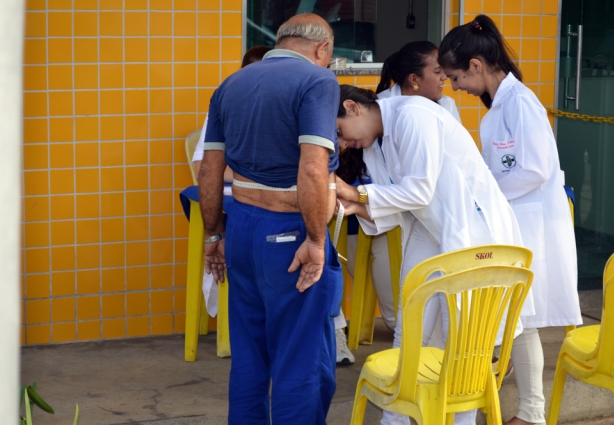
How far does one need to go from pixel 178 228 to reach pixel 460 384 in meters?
2.43

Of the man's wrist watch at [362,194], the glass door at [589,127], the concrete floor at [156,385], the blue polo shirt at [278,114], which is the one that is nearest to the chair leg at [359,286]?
the concrete floor at [156,385]

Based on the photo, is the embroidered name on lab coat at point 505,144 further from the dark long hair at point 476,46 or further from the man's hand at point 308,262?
the man's hand at point 308,262

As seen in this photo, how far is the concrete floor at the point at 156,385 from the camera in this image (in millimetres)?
3699

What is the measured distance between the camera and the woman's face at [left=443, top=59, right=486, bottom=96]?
3.58 m

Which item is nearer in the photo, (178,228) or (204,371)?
(204,371)

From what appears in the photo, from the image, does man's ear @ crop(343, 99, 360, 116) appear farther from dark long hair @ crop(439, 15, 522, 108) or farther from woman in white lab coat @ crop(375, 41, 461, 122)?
woman in white lab coat @ crop(375, 41, 461, 122)

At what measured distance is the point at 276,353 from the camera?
3.08 meters

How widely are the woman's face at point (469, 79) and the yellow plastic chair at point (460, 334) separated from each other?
1.02m

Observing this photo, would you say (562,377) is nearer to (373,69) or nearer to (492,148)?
(492,148)

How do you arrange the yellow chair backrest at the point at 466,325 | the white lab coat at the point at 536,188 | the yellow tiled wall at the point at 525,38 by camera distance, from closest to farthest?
the yellow chair backrest at the point at 466,325 < the white lab coat at the point at 536,188 < the yellow tiled wall at the point at 525,38

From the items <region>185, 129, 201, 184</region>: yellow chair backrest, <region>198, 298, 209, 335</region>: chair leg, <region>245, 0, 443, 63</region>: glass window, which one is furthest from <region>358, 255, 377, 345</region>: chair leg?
<region>245, 0, 443, 63</region>: glass window

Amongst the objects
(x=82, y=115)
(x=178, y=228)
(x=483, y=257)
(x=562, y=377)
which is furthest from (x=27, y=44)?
(x=562, y=377)

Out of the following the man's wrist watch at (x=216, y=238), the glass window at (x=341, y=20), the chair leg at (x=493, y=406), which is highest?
the glass window at (x=341, y=20)

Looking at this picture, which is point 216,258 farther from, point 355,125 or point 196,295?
point 196,295
